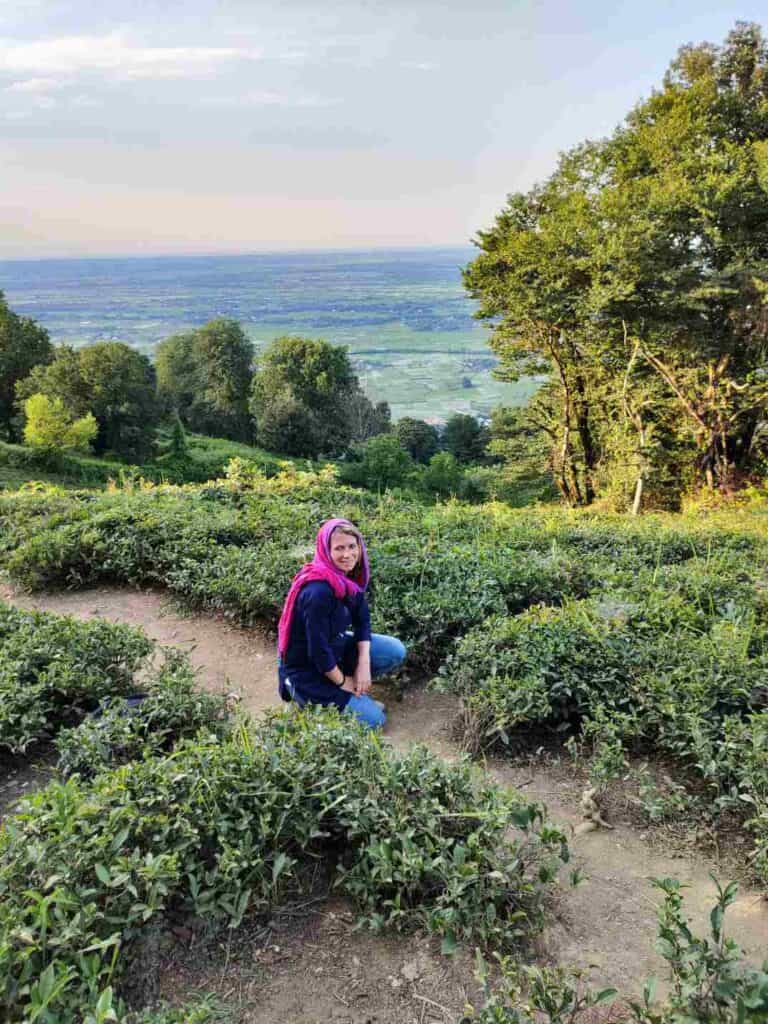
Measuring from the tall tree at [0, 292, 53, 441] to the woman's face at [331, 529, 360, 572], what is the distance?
4029 centimetres

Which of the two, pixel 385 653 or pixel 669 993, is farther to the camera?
pixel 385 653

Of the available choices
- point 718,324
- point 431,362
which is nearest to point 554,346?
point 718,324

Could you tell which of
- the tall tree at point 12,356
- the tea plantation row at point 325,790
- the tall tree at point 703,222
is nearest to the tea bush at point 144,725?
the tea plantation row at point 325,790

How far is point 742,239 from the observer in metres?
13.6

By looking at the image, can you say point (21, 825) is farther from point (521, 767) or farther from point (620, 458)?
point (620, 458)

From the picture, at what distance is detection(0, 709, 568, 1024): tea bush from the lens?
2027 millimetres

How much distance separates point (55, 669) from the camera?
3.76 metres

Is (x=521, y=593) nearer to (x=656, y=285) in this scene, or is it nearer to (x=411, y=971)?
(x=411, y=971)

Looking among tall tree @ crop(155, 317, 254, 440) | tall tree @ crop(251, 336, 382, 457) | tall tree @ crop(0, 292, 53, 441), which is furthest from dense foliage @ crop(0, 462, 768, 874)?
tall tree @ crop(155, 317, 254, 440)

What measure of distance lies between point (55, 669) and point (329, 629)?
1.59 m

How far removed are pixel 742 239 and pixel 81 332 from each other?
10852cm

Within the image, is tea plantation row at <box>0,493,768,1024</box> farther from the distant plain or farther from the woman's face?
the distant plain

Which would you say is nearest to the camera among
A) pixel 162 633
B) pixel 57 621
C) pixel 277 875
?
pixel 277 875

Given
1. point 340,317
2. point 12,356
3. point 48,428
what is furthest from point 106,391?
point 340,317
